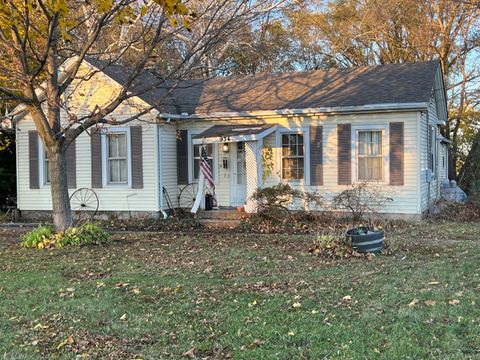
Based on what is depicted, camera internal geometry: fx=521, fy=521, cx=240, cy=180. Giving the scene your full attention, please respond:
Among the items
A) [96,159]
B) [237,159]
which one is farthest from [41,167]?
[237,159]

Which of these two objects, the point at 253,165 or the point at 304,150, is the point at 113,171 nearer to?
the point at 253,165

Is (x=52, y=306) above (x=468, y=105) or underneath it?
underneath

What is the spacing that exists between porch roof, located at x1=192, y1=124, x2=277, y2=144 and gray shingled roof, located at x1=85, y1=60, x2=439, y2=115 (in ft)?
1.92

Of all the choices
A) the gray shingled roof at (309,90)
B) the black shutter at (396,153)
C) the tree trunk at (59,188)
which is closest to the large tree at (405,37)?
the gray shingled roof at (309,90)

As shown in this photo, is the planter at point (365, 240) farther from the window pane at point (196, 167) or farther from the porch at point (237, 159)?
the window pane at point (196, 167)

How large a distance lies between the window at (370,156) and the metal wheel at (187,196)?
4.98 m

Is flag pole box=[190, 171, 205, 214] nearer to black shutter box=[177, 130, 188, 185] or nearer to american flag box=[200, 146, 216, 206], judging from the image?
american flag box=[200, 146, 216, 206]

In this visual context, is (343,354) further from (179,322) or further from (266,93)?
(266,93)

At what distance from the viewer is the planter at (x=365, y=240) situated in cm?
873

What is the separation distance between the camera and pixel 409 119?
45.2 feet

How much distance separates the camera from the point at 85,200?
52.6 ft

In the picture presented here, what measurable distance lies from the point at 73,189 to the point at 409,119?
33.3ft

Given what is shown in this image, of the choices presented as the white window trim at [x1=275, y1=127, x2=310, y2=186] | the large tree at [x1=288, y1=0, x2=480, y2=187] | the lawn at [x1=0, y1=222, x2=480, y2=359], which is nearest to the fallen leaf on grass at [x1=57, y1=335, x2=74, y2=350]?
the lawn at [x1=0, y1=222, x2=480, y2=359]

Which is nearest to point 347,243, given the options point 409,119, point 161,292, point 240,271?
point 240,271
